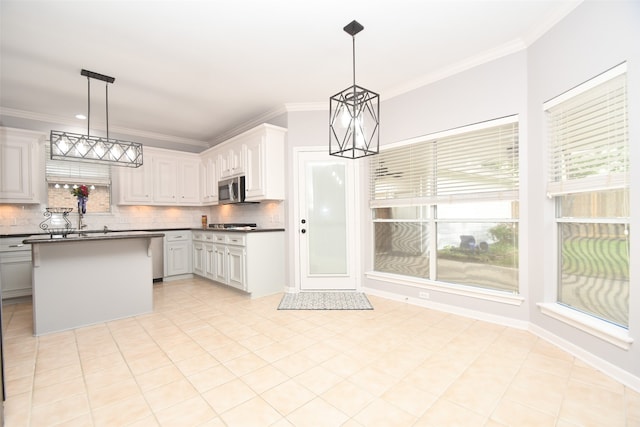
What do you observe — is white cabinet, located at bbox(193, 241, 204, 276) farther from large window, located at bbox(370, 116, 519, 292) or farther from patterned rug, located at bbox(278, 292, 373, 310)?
large window, located at bbox(370, 116, 519, 292)

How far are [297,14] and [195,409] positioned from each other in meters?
2.89

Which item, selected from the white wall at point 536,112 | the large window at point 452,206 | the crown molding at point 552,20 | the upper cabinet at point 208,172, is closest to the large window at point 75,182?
the upper cabinet at point 208,172

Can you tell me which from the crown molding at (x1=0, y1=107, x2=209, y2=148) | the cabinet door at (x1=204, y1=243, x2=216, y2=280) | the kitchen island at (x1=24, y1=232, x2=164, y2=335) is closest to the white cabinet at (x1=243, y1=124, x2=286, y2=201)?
the cabinet door at (x1=204, y1=243, x2=216, y2=280)

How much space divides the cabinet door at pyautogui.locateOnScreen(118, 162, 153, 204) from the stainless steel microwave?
1.29 m

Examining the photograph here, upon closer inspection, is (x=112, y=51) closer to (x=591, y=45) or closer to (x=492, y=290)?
(x=591, y=45)

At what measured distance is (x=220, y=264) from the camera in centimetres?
453

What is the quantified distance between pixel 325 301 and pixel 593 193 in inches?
111

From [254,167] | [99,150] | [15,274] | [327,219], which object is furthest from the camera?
[254,167]

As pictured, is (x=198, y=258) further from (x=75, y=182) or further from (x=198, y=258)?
(x=75, y=182)

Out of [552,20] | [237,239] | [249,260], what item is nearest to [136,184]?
[237,239]

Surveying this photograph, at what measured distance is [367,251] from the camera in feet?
13.4

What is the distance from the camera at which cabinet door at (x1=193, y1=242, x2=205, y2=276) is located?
5016 millimetres

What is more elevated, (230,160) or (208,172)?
(230,160)

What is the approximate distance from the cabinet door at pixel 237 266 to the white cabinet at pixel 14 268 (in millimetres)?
2528
